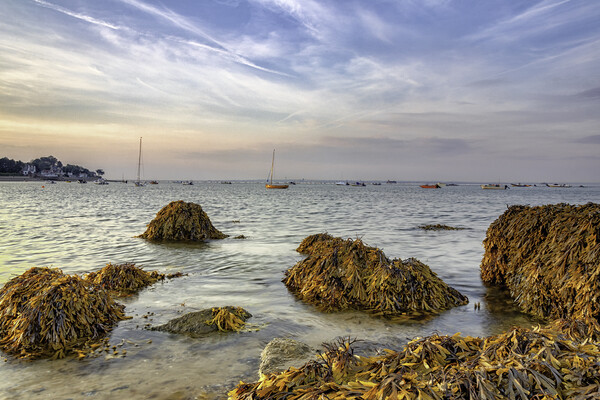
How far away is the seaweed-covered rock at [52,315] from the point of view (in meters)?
5.29

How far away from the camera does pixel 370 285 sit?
25.2ft

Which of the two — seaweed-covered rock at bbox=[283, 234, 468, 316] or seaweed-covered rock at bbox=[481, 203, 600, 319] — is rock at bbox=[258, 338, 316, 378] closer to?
seaweed-covered rock at bbox=[283, 234, 468, 316]

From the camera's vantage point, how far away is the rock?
448 centimetres

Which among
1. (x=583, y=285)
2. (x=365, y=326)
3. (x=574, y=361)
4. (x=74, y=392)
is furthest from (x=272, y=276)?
(x=574, y=361)

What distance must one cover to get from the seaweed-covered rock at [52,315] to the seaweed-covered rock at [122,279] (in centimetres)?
164

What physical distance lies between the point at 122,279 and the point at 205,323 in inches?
146

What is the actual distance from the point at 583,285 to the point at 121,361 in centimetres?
742

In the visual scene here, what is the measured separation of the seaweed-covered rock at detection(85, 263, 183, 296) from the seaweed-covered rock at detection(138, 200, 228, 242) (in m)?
7.35

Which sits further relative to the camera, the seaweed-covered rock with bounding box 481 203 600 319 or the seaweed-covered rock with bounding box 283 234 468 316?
the seaweed-covered rock with bounding box 283 234 468 316

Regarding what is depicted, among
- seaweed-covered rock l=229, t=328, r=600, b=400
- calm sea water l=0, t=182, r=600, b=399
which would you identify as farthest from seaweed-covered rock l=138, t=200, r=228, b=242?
seaweed-covered rock l=229, t=328, r=600, b=400

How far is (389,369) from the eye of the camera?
3084mm

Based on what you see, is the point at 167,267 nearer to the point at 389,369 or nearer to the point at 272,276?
the point at 272,276

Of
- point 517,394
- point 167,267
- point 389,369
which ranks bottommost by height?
point 167,267

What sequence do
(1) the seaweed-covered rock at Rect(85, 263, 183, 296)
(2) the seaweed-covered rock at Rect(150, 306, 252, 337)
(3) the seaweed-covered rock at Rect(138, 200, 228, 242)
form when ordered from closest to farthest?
(2) the seaweed-covered rock at Rect(150, 306, 252, 337), (1) the seaweed-covered rock at Rect(85, 263, 183, 296), (3) the seaweed-covered rock at Rect(138, 200, 228, 242)
